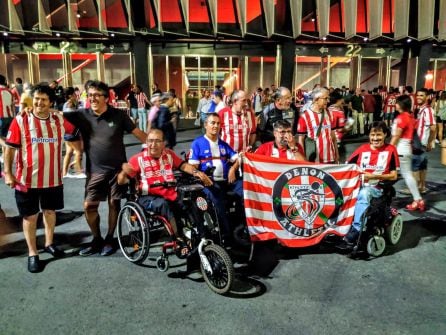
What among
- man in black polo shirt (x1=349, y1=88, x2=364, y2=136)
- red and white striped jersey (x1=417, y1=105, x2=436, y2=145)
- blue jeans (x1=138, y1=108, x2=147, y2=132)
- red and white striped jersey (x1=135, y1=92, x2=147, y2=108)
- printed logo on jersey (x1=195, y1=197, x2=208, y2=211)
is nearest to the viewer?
printed logo on jersey (x1=195, y1=197, x2=208, y2=211)

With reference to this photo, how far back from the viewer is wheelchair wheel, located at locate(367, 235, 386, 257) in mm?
4207

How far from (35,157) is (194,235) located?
1.77m

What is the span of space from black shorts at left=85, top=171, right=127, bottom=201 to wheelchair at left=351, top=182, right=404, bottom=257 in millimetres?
2575

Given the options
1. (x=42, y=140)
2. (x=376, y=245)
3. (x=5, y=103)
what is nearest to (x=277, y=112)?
(x=376, y=245)

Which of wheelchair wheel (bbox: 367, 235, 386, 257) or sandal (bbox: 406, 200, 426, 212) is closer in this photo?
wheelchair wheel (bbox: 367, 235, 386, 257)

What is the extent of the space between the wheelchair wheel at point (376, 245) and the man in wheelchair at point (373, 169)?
6.0 inches

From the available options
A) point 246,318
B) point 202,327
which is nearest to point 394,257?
point 246,318

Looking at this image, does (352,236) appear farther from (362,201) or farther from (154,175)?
(154,175)

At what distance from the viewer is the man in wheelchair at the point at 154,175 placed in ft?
13.0

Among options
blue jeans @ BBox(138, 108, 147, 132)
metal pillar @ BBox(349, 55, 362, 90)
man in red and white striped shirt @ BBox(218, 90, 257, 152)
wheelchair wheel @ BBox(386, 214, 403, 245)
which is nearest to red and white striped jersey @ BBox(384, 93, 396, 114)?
metal pillar @ BBox(349, 55, 362, 90)

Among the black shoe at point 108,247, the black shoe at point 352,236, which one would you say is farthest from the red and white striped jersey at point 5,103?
the black shoe at point 352,236

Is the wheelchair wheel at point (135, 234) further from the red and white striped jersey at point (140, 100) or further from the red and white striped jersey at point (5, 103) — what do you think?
the red and white striped jersey at point (140, 100)

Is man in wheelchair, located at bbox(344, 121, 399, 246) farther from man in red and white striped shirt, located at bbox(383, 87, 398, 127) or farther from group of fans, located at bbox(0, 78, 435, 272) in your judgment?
man in red and white striped shirt, located at bbox(383, 87, 398, 127)

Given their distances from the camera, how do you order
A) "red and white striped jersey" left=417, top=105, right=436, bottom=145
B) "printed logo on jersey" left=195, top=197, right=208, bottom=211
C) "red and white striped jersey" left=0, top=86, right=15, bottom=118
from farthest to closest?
"red and white striped jersey" left=0, top=86, right=15, bottom=118 < "red and white striped jersey" left=417, top=105, right=436, bottom=145 < "printed logo on jersey" left=195, top=197, right=208, bottom=211
